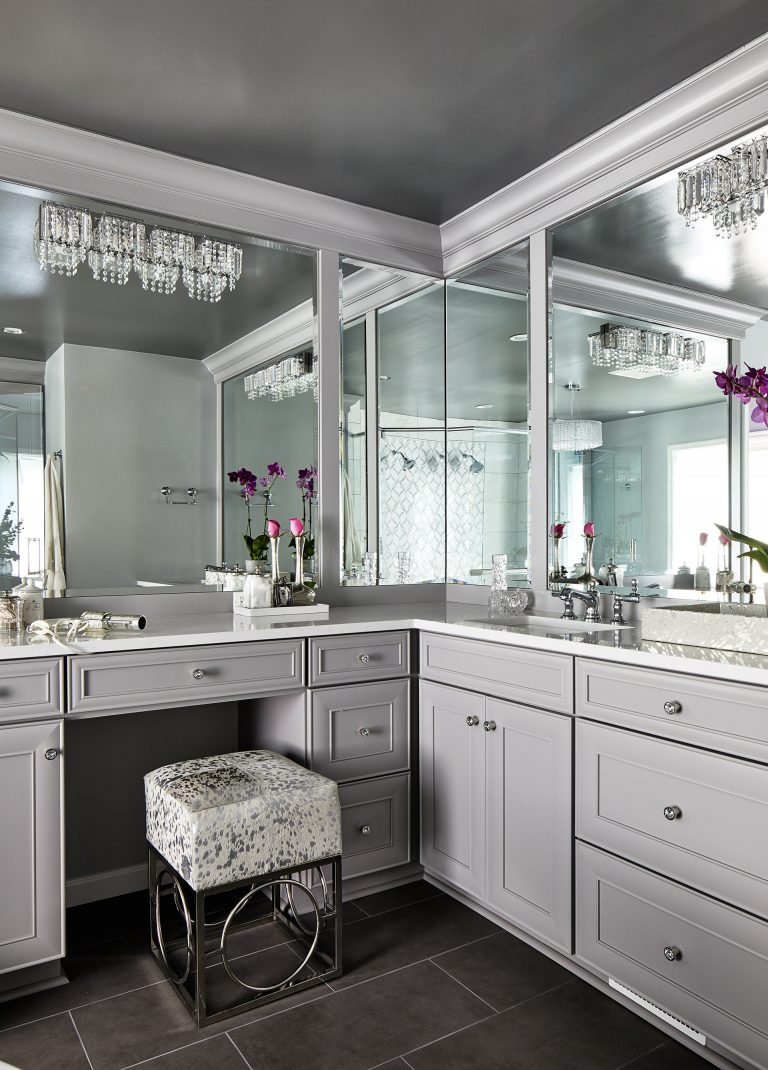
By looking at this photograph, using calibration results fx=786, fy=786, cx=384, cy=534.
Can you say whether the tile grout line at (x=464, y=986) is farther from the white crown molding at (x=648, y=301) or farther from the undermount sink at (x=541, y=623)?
the white crown molding at (x=648, y=301)

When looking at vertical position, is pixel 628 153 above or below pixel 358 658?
above

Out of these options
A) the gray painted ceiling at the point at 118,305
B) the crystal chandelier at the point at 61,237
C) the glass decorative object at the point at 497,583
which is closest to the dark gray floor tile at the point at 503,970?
the glass decorative object at the point at 497,583

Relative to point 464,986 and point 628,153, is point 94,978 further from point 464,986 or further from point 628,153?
point 628,153

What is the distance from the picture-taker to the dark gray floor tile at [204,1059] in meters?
1.75

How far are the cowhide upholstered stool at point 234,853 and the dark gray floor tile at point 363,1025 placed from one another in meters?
0.10

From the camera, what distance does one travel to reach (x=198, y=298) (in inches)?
110

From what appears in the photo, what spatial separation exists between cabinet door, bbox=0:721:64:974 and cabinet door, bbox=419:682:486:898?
44.4 inches

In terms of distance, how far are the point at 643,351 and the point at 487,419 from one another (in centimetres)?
79

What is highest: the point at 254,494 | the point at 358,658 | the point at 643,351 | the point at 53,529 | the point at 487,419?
the point at 643,351

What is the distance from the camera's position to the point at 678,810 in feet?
5.74

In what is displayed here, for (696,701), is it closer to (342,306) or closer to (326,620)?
(326,620)

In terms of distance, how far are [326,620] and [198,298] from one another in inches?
48.7

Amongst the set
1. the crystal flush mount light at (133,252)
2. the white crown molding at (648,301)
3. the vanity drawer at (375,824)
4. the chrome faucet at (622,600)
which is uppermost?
the crystal flush mount light at (133,252)

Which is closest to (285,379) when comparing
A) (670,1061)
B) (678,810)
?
(678,810)
